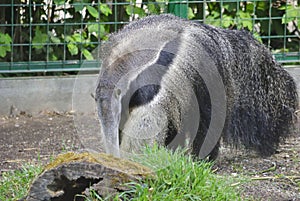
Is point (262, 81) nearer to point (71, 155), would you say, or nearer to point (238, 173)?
point (238, 173)

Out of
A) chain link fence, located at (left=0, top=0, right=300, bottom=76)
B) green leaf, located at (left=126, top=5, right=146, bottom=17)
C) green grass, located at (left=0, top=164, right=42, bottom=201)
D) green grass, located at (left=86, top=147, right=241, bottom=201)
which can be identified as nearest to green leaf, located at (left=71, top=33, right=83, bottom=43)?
chain link fence, located at (left=0, top=0, right=300, bottom=76)

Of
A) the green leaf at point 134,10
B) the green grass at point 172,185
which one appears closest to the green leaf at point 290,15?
the green leaf at point 134,10

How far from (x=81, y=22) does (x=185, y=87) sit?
2.75m

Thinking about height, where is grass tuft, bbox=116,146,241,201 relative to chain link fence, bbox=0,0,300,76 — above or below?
below

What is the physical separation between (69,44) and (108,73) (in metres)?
3.31

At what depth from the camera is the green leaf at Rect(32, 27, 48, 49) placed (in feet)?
26.1

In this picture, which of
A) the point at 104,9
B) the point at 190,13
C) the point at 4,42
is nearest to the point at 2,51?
the point at 4,42

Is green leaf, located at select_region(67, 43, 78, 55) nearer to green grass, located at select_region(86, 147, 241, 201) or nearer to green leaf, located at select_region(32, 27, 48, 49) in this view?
green leaf, located at select_region(32, 27, 48, 49)

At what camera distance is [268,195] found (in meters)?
5.07

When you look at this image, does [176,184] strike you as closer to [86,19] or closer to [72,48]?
[72,48]

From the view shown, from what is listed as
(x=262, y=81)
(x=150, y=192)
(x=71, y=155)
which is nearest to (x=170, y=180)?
(x=150, y=192)

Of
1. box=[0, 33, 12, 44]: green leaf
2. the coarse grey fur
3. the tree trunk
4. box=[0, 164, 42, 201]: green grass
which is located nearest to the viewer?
the tree trunk

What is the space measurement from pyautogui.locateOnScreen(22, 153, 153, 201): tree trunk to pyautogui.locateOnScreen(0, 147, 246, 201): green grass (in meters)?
0.05

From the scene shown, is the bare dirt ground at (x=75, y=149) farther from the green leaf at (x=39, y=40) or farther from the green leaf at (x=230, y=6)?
the green leaf at (x=230, y=6)
